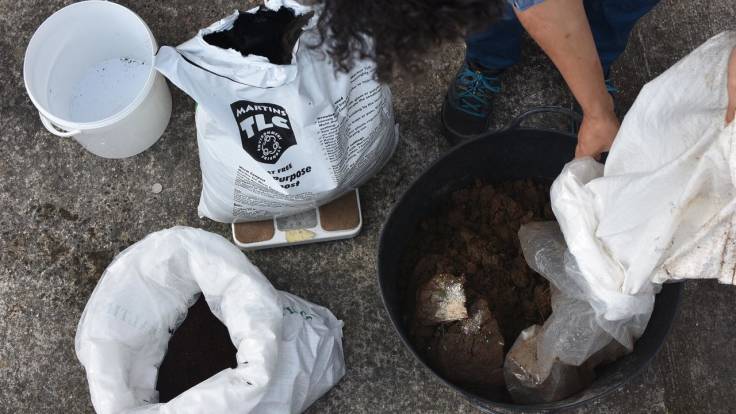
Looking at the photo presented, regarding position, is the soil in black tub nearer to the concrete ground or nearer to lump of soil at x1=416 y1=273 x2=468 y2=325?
lump of soil at x1=416 y1=273 x2=468 y2=325

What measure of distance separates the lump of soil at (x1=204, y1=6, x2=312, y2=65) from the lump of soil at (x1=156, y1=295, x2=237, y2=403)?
528 mm

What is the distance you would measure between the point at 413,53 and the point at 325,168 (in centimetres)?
44

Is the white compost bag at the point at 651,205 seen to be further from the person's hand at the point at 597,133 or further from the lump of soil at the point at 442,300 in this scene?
the lump of soil at the point at 442,300

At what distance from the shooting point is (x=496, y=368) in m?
1.15

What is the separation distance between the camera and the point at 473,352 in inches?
44.8

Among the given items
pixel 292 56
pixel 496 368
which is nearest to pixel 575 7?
pixel 292 56

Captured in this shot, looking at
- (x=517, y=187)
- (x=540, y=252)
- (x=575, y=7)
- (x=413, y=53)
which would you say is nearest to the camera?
(x=413, y=53)

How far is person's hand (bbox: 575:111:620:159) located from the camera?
3.30 ft

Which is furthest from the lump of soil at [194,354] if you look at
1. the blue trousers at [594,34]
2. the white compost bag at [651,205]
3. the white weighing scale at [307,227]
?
the blue trousers at [594,34]

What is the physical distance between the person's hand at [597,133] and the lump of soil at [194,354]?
0.76m

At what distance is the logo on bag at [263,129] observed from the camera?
104 centimetres

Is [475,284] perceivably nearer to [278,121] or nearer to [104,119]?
[278,121]

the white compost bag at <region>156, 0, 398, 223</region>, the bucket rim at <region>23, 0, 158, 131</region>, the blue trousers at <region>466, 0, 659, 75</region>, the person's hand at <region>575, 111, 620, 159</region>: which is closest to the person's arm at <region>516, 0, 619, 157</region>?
the person's hand at <region>575, 111, 620, 159</region>

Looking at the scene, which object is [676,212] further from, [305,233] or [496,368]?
[305,233]
